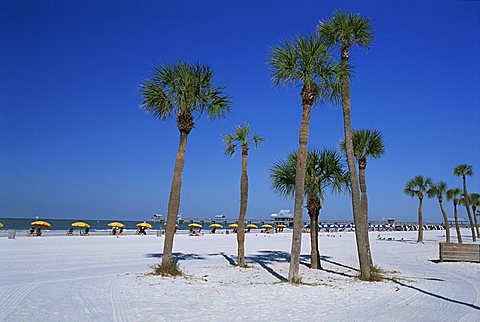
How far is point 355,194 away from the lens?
580 inches

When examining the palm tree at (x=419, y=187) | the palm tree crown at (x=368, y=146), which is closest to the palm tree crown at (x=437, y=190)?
the palm tree at (x=419, y=187)

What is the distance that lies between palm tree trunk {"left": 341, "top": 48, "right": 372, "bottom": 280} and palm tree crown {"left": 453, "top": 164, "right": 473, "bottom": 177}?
3260 centimetres

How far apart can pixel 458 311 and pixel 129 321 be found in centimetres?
738

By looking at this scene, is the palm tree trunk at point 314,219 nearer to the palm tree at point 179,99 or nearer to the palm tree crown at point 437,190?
the palm tree at point 179,99

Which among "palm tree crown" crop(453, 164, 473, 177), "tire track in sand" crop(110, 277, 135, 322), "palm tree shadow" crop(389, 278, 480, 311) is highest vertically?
"palm tree crown" crop(453, 164, 473, 177)

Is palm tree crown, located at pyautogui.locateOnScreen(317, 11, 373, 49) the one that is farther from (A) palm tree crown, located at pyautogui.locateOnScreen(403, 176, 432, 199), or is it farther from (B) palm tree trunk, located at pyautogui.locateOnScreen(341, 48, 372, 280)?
(A) palm tree crown, located at pyautogui.locateOnScreen(403, 176, 432, 199)

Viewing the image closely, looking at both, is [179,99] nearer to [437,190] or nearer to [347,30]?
[347,30]

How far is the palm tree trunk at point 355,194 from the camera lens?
46.9ft

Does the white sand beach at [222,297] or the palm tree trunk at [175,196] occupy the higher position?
the palm tree trunk at [175,196]

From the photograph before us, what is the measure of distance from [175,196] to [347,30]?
9.15m

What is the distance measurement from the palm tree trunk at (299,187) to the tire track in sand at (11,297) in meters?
7.53

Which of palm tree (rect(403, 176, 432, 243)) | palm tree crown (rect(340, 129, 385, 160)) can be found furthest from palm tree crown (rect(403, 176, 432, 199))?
palm tree crown (rect(340, 129, 385, 160))

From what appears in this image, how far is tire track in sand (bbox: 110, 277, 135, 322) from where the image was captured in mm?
7734

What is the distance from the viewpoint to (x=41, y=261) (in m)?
18.3
